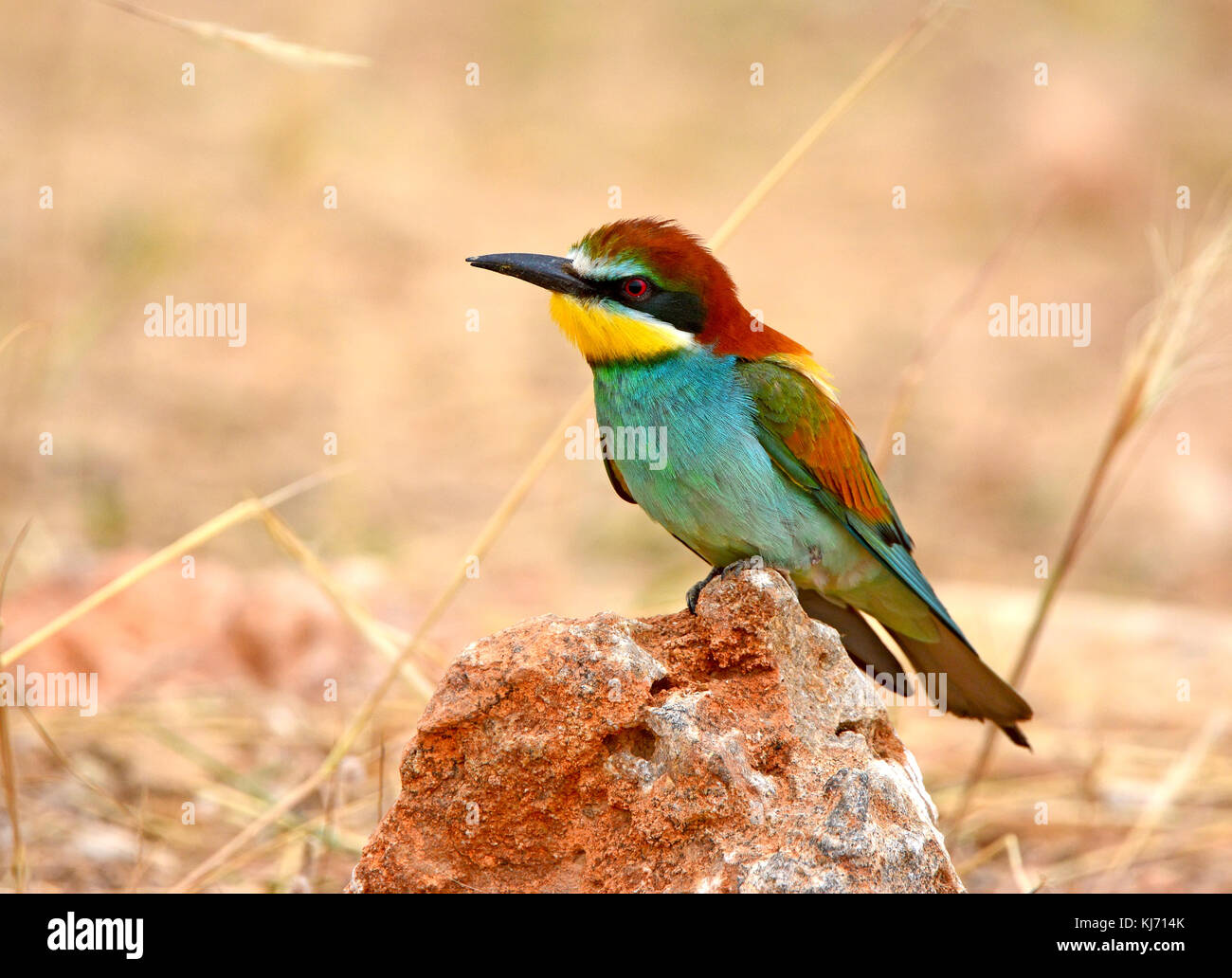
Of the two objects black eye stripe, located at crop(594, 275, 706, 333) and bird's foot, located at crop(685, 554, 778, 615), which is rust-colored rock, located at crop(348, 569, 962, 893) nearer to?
bird's foot, located at crop(685, 554, 778, 615)

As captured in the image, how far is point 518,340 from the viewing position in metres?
10.5

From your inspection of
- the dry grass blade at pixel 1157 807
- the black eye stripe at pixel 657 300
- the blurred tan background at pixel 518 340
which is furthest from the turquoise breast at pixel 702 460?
the dry grass blade at pixel 1157 807

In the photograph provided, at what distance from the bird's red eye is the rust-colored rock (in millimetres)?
1215

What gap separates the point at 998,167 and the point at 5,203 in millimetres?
8565

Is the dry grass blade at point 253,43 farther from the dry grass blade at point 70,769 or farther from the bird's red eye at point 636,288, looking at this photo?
the dry grass blade at point 70,769

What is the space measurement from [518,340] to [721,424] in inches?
274

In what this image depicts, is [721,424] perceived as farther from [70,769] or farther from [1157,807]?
[1157,807]

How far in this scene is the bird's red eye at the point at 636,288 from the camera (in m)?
3.75

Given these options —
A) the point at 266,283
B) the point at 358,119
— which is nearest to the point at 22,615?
the point at 266,283

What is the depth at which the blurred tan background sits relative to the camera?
17.4ft

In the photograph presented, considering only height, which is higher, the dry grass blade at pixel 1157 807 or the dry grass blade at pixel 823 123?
the dry grass blade at pixel 823 123

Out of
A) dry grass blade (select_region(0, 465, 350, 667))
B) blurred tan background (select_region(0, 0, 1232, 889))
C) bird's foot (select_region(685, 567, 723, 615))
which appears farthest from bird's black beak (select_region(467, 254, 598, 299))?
blurred tan background (select_region(0, 0, 1232, 889))

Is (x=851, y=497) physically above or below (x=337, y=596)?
above

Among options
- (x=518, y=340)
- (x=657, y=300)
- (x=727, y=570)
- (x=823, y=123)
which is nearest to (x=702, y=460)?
(x=727, y=570)
